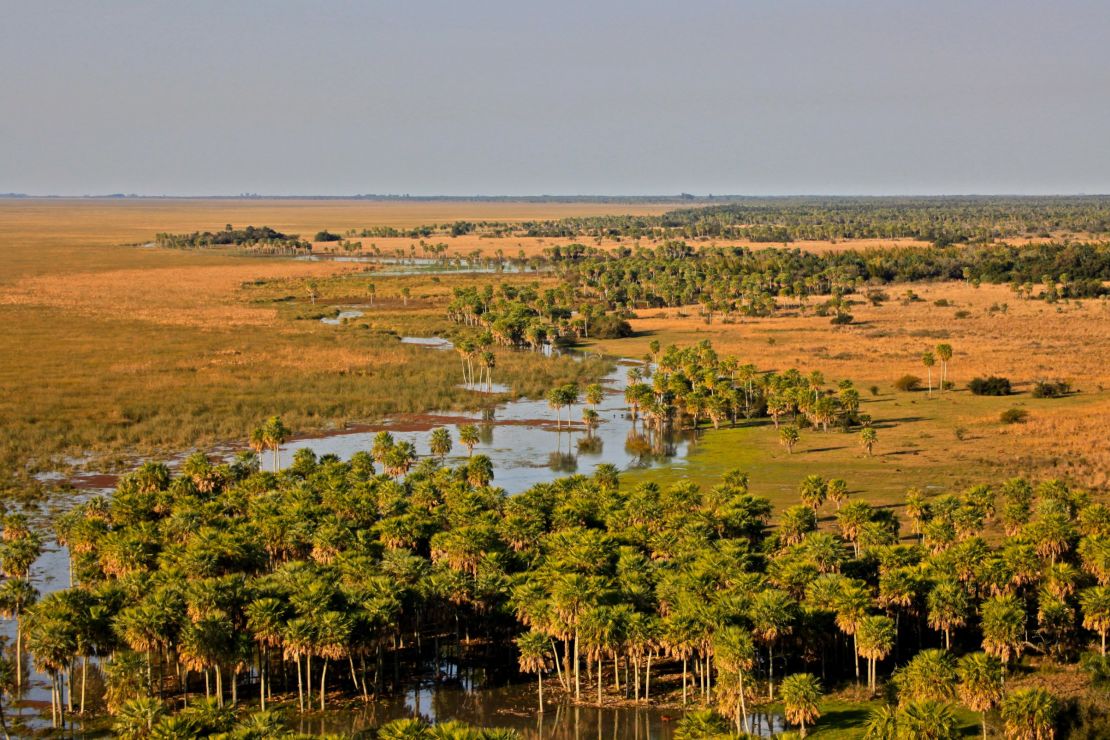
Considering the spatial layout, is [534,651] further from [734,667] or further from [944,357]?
[944,357]

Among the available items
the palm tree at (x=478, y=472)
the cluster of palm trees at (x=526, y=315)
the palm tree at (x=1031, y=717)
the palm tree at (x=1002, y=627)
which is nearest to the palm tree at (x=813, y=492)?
the palm tree at (x=1002, y=627)

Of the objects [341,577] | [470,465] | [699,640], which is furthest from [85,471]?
[699,640]

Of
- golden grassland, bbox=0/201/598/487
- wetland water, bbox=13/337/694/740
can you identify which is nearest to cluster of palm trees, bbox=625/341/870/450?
wetland water, bbox=13/337/694/740

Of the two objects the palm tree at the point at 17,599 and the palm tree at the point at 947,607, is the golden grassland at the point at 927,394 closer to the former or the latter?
the palm tree at the point at 947,607

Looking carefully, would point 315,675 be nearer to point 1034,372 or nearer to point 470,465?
point 470,465

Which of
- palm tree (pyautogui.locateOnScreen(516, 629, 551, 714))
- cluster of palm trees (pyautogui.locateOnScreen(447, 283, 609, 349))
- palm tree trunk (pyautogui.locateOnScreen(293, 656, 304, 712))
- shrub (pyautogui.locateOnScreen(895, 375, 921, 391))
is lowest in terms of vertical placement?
palm tree trunk (pyautogui.locateOnScreen(293, 656, 304, 712))

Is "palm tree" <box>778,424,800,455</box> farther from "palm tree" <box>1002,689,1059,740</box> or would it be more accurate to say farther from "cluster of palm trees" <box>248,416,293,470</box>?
"palm tree" <box>1002,689,1059,740</box>

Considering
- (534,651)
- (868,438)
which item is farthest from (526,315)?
(534,651)
